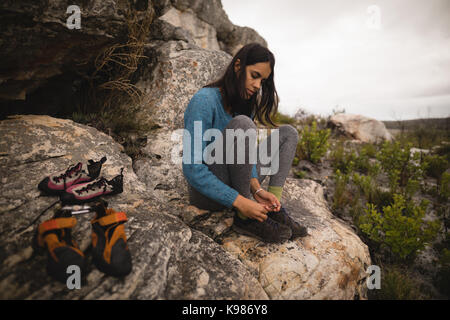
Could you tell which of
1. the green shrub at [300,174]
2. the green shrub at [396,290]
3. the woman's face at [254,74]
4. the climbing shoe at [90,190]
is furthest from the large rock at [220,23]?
the green shrub at [396,290]

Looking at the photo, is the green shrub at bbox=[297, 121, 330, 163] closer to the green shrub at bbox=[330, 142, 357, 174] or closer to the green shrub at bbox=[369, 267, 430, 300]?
the green shrub at bbox=[330, 142, 357, 174]

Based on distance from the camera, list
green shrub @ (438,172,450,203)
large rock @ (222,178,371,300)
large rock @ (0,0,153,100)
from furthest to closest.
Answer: green shrub @ (438,172,450,203)
large rock @ (0,0,153,100)
large rock @ (222,178,371,300)

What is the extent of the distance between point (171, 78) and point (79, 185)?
81.4 inches

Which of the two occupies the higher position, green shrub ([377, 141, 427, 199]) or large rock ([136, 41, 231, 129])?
large rock ([136, 41, 231, 129])

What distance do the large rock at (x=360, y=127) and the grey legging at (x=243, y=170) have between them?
229 inches

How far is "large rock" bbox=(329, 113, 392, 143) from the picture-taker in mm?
6602

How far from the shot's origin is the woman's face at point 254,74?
5.52 ft

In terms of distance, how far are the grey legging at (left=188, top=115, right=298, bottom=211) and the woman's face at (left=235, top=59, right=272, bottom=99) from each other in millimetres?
290

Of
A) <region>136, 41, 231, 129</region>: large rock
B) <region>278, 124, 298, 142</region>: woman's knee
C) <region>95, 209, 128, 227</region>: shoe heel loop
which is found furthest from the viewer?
<region>136, 41, 231, 129</region>: large rock

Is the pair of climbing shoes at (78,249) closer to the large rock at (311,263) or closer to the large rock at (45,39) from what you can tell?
the large rock at (311,263)

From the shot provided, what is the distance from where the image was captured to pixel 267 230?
1669mm

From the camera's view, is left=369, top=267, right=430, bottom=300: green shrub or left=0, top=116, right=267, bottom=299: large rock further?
left=369, top=267, right=430, bottom=300: green shrub

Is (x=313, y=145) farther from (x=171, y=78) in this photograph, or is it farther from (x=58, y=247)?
(x=58, y=247)

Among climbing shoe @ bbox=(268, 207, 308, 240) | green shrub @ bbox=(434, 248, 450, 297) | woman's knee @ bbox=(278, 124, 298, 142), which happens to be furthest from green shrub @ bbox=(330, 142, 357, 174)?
climbing shoe @ bbox=(268, 207, 308, 240)
